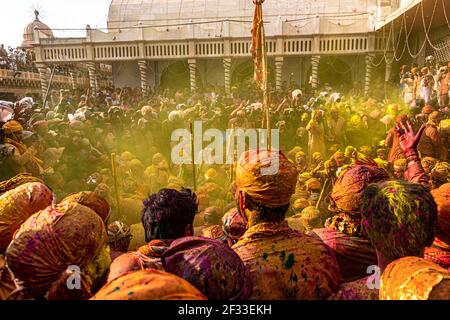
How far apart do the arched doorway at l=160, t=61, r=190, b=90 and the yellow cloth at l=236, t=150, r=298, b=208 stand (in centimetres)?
2072

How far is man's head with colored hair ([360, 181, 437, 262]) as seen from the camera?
1.47 meters

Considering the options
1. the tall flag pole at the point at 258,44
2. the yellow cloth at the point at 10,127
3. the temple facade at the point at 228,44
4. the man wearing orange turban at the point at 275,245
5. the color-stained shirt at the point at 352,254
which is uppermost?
the temple facade at the point at 228,44

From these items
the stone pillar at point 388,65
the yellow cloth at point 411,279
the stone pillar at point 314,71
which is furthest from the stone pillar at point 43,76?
the yellow cloth at point 411,279

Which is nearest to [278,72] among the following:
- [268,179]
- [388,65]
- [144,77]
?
[388,65]

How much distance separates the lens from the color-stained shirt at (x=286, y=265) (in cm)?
152

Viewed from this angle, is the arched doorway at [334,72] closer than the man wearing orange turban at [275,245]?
No

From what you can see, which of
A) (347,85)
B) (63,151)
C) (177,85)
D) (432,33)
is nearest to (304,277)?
(63,151)

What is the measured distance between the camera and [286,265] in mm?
1565

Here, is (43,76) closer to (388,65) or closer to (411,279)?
(388,65)

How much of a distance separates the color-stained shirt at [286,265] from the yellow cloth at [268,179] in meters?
0.12

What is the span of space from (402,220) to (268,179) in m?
0.57

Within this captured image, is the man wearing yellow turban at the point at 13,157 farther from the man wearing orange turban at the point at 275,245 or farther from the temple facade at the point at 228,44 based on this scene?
the temple facade at the point at 228,44

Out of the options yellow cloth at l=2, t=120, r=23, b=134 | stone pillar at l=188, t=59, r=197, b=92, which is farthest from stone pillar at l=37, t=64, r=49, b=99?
yellow cloth at l=2, t=120, r=23, b=134

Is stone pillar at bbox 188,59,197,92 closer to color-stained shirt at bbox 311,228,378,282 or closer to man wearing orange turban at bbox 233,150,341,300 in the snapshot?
color-stained shirt at bbox 311,228,378,282
